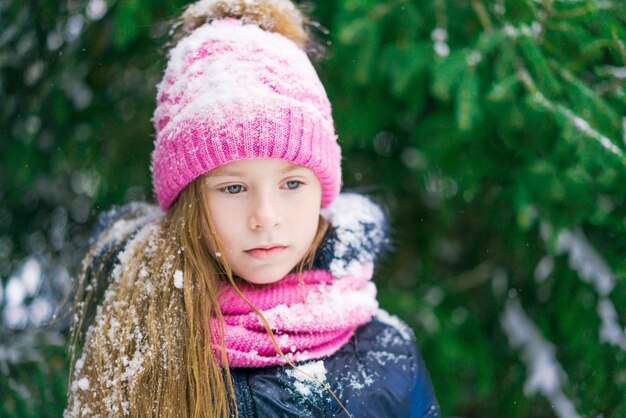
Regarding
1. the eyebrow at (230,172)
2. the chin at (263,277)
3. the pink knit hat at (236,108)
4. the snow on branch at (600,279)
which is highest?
the pink knit hat at (236,108)

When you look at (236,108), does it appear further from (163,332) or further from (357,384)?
(357,384)

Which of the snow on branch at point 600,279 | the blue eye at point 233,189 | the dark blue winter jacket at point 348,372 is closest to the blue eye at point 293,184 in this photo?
the blue eye at point 233,189

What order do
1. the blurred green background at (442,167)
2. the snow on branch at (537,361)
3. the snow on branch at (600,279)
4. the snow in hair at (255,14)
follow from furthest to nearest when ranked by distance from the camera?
the snow on branch at (537,361) → the snow on branch at (600,279) → the blurred green background at (442,167) → the snow in hair at (255,14)

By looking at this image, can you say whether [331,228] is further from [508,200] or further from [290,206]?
[508,200]

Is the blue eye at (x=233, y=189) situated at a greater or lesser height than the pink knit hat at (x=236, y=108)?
lesser

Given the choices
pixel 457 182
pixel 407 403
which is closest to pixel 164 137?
pixel 407 403

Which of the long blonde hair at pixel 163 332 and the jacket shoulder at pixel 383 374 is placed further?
the jacket shoulder at pixel 383 374

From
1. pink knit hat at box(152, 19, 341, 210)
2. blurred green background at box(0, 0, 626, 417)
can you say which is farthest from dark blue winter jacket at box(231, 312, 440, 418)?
blurred green background at box(0, 0, 626, 417)

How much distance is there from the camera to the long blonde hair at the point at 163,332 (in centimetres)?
146

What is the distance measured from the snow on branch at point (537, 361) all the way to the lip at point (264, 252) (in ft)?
4.22

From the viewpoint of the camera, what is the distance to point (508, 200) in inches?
88.6

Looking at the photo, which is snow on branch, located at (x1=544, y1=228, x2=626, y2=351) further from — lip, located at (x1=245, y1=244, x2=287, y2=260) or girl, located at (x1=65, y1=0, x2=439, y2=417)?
lip, located at (x1=245, y1=244, x2=287, y2=260)

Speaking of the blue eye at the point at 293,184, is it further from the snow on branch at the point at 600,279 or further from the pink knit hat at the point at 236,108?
the snow on branch at the point at 600,279

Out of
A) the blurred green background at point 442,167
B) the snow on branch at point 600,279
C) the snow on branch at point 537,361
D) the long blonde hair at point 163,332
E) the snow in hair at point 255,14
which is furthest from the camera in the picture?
the snow on branch at point 537,361
